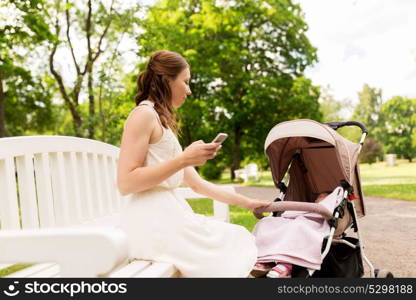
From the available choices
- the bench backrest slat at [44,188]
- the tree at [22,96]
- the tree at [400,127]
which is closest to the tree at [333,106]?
the tree at [400,127]

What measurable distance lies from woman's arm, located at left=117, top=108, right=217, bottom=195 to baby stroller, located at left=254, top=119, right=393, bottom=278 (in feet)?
4.05

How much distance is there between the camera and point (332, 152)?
4.14 m

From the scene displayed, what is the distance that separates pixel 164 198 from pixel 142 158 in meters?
0.22

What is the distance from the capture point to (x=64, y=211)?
2.96 m

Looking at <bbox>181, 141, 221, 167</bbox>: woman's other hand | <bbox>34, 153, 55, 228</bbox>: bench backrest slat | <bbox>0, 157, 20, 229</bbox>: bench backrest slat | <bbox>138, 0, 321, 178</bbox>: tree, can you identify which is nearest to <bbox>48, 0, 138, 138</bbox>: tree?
<bbox>138, 0, 321, 178</bbox>: tree

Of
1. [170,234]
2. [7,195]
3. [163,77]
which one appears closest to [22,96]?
[7,195]

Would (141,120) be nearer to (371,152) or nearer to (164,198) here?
(164,198)

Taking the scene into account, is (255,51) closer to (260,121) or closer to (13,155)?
(260,121)

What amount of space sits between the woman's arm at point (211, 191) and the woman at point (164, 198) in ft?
1.56

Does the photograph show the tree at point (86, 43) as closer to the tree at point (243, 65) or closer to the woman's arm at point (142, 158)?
the tree at point (243, 65)

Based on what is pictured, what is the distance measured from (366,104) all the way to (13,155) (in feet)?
186

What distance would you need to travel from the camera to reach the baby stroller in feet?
10.4

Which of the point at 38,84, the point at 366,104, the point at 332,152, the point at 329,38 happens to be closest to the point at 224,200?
the point at 332,152

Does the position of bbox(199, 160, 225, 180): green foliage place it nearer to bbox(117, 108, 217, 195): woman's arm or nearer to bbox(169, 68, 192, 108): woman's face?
bbox(169, 68, 192, 108): woman's face
